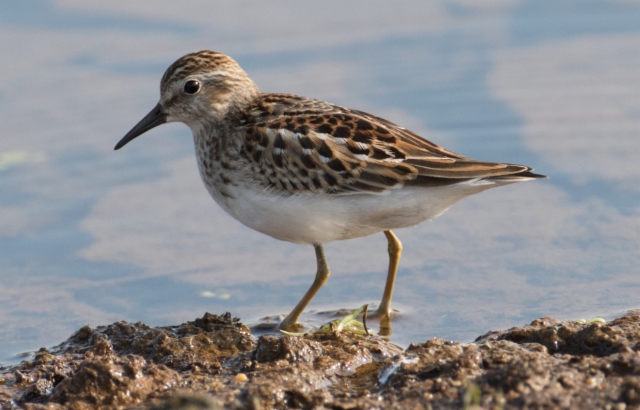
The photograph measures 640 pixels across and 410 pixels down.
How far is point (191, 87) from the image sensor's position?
7535 mm

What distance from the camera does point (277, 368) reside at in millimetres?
5469

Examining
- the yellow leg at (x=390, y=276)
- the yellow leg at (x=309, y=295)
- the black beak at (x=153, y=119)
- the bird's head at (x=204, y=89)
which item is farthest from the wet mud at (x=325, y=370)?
the black beak at (x=153, y=119)

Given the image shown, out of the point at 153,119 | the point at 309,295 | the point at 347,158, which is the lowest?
the point at 309,295

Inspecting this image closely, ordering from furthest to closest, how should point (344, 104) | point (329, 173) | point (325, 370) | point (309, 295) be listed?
1. point (344, 104)
2. point (309, 295)
3. point (329, 173)
4. point (325, 370)

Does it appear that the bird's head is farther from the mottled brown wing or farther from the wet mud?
the wet mud

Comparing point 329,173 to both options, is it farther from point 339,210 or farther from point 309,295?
point 309,295

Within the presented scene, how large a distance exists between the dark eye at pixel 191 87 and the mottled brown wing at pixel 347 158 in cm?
83

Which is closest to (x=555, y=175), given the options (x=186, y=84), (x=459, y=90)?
(x=459, y=90)

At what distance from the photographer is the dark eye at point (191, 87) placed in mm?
7523

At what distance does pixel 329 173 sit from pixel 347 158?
16 centimetres

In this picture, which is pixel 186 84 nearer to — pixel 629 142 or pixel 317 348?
pixel 317 348

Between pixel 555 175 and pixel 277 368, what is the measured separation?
17.3 ft

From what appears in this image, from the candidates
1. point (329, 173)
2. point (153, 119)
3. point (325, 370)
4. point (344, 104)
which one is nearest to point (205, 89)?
point (153, 119)

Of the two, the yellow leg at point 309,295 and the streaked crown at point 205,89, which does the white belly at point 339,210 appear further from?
the streaked crown at point 205,89
